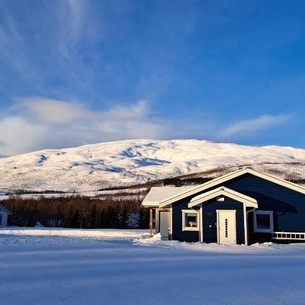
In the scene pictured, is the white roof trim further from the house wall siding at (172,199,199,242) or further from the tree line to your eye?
the tree line

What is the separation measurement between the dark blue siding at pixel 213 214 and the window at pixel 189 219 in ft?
3.07

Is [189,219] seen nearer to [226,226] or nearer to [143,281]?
[226,226]

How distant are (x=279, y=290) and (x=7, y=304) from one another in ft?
13.7

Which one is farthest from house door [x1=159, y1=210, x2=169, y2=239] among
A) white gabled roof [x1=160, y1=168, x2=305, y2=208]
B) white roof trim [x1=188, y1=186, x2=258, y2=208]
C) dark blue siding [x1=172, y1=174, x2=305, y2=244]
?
white roof trim [x1=188, y1=186, x2=258, y2=208]

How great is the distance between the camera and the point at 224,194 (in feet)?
57.0

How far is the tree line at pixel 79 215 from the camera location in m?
46.8

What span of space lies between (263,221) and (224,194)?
2.60 metres

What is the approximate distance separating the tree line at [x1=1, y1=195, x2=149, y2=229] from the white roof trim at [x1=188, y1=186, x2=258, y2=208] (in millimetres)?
26967

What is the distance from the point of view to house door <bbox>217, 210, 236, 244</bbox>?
17.1m

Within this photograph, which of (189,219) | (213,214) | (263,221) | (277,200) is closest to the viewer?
(213,214)

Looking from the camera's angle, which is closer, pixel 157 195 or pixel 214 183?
pixel 214 183

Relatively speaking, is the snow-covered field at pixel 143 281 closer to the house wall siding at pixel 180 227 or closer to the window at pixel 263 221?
the window at pixel 263 221

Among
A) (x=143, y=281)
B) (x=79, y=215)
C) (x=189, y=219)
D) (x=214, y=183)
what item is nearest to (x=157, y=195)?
(x=189, y=219)

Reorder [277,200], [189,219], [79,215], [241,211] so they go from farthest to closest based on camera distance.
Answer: [79,215]
[189,219]
[277,200]
[241,211]
